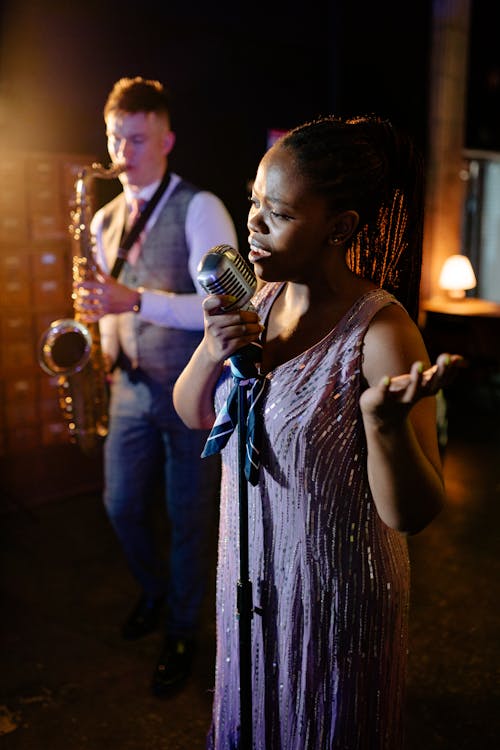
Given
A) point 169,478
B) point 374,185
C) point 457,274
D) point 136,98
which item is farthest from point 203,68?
point 374,185

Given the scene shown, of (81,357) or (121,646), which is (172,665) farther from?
(81,357)

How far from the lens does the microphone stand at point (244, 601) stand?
127 cm

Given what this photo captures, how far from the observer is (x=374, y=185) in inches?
50.0

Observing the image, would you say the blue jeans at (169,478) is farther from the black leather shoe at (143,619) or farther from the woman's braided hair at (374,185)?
the woman's braided hair at (374,185)

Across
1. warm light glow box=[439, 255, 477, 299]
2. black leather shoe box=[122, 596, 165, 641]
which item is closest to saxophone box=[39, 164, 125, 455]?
black leather shoe box=[122, 596, 165, 641]

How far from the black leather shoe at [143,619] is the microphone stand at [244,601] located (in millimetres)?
1511

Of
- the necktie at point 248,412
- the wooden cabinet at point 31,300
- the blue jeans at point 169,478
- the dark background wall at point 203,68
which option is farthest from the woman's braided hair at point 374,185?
the dark background wall at point 203,68

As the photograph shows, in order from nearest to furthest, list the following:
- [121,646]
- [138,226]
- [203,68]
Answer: [138,226] → [121,646] → [203,68]

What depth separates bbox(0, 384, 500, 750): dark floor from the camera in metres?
2.40

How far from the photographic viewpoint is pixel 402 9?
585cm

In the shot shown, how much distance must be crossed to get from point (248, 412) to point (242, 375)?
0.10 meters

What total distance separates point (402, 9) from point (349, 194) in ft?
17.8

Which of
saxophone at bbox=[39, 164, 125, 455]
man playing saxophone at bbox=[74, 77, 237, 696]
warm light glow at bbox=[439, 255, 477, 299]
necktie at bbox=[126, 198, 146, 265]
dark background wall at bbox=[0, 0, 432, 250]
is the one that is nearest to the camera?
man playing saxophone at bbox=[74, 77, 237, 696]

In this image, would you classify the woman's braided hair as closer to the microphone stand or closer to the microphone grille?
the microphone grille
